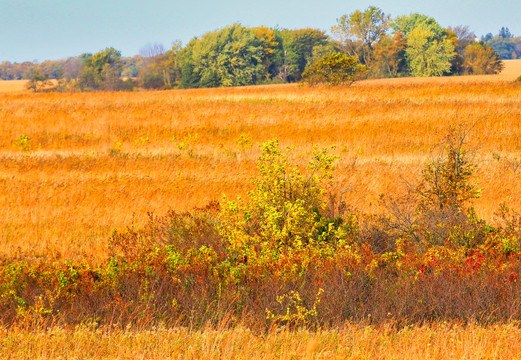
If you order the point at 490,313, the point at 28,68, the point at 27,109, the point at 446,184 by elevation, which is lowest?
the point at 490,313

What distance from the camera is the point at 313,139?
19.3 m

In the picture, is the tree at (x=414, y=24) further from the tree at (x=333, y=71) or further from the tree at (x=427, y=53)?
the tree at (x=333, y=71)

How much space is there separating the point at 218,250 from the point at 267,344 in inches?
137

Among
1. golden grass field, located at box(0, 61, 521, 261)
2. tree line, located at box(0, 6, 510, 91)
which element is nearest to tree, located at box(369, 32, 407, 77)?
tree line, located at box(0, 6, 510, 91)

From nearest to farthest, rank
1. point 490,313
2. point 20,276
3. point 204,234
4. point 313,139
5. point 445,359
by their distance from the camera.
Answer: point 445,359 < point 490,313 < point 20,276 < point 204,234 < point 313,139

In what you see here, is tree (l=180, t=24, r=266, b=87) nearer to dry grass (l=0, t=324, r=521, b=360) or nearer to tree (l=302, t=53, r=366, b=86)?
tree (l=302, t=53, r=366, b=86)

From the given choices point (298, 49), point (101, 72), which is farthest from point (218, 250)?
point (298, 49)

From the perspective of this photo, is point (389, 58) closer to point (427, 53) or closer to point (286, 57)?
point (427, 53)

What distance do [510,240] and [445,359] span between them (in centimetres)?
389

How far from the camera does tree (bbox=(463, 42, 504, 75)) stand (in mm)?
71062

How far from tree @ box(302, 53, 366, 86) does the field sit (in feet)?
22.1

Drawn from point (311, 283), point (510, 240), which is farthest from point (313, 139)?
point (311, 283)

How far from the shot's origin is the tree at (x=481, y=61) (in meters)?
71.1

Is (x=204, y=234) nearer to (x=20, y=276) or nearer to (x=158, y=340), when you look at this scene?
(x=20, y=276)
